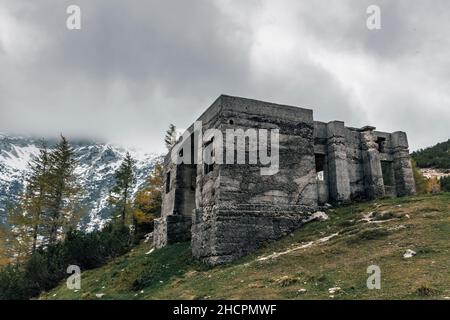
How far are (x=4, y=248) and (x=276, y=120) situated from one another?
89.3ft

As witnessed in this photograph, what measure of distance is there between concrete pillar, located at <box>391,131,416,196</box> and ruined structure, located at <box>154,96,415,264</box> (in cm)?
6

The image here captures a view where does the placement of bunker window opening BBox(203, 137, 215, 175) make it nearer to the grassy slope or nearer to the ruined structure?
the ruined structure

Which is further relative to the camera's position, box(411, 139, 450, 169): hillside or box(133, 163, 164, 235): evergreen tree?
box(411, 139, 450, 169): hillside

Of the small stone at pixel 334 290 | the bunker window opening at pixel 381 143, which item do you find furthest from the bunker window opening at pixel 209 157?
the bunker window opening at pixel 381 143

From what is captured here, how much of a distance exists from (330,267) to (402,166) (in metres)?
15.4

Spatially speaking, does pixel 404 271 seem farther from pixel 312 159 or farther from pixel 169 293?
pixel 312 159

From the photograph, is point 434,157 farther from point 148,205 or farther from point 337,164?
point 148,205

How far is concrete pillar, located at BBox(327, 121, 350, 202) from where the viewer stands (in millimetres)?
22406

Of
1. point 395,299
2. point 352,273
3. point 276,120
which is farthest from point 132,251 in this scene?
point 395,299

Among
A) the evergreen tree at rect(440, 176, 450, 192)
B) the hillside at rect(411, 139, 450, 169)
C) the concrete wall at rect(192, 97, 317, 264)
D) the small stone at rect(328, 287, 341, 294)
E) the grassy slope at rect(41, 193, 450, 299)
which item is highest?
the hillside at rect(411, 139, 450, 169)

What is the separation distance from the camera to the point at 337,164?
74.2 ft

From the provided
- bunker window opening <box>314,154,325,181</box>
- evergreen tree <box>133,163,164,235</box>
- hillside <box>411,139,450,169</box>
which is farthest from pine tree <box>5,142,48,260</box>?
hillside <box>411,139,450,169</box>

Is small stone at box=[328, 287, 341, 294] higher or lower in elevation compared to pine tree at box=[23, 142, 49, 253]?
lower

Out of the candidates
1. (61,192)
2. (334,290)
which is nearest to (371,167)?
(334,290)
